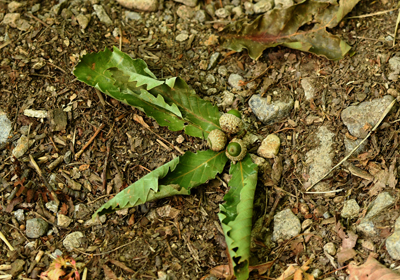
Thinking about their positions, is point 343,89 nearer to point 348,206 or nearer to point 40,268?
point 348,206

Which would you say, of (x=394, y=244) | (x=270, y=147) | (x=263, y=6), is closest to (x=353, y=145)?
(x=270, y=147)

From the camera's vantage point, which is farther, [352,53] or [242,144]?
[352,53]

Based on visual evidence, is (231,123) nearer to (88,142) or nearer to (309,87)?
(309,87)

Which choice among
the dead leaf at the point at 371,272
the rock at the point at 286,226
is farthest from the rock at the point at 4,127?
the dead leaf at the point at 371,272

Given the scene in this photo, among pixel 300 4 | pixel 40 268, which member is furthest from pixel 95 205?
pixel 300 4

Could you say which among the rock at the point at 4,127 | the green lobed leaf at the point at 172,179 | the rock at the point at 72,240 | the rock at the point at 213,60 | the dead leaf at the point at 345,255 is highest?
the rock at the point at 213,60

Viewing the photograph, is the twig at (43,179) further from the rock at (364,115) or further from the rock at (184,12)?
the rock at (364,115)

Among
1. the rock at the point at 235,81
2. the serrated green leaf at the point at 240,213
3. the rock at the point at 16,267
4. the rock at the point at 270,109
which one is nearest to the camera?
the serrated green leaf at the point at 240,213
